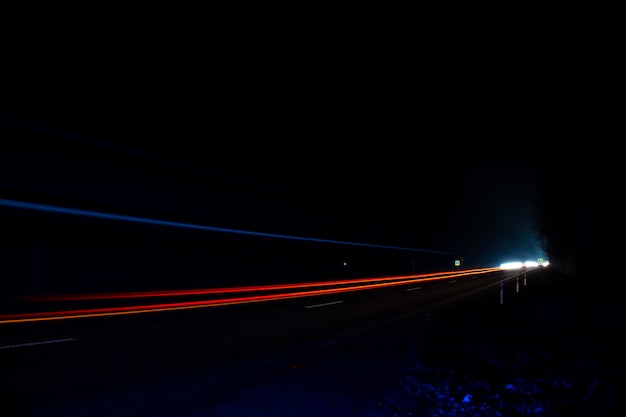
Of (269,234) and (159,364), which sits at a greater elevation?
(269,234)

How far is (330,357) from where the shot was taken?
7.35m

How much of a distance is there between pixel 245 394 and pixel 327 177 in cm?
5292

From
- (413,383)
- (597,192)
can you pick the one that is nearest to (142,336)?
(413,383)

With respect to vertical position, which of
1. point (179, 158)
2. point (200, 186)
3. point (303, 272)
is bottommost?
point (303, 272)

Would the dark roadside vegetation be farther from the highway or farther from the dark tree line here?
the dark tree line

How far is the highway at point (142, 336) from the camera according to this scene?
5918 mm

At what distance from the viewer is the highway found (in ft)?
19.4

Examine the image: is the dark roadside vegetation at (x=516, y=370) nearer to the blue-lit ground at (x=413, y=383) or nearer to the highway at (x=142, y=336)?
the blue-lit ground at (x=413, y=383)

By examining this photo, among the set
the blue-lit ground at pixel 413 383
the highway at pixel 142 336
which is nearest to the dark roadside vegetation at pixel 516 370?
the blue-lit ground at pixel 413 383

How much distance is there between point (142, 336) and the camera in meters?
9.50

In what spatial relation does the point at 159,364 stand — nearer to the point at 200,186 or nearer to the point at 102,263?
the point at 102,263

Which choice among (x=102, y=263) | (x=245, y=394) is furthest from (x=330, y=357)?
(x=102, y=263)

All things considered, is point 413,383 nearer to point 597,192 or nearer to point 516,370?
point 516,370

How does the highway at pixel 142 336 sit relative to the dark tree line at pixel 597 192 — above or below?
below
